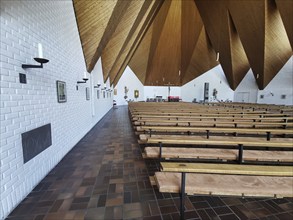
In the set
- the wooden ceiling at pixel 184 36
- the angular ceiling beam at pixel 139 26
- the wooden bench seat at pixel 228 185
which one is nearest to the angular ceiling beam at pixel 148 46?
the wooden ceiling at pixel 184 36

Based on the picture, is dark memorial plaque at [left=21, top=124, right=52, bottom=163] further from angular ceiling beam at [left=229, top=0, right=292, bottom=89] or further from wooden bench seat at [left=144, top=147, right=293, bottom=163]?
angular ceiling beam at [left=229, top=0, right=292, bottom=89]

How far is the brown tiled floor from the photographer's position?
1.53 meters

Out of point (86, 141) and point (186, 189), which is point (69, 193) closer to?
point (186, 189)

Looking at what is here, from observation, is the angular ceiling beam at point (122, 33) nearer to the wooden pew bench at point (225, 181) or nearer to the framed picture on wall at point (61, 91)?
the framed picture on wall at point (61, 91)

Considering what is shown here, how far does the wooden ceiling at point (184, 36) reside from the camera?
12.7 ft

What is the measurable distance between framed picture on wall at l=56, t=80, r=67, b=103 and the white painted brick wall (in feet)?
0.33

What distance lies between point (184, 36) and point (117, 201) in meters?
14.5

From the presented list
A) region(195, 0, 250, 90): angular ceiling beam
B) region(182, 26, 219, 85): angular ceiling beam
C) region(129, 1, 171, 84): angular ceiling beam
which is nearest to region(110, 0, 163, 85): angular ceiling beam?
region(129, 1, 171, 84): angular ceiling beam

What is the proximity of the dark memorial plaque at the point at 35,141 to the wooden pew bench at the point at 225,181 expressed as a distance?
1.57m

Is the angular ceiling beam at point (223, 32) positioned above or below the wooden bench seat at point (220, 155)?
above

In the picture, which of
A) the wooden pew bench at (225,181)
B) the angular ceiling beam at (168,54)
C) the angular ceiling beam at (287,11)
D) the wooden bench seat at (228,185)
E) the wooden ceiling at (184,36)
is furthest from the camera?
the angular ceiling beam at (168,54)

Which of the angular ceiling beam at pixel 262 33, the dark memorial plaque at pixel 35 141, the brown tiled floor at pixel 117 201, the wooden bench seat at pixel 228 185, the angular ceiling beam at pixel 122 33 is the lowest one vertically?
the brown tiled floor at pixel 117 201

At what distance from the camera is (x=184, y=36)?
13586 millimetres

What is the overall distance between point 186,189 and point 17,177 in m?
1.78
